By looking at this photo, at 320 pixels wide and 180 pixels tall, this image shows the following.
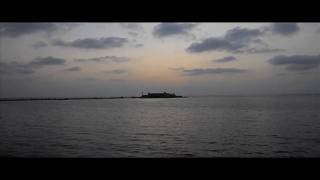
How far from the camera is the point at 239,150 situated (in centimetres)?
1625

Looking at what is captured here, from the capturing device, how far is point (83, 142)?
19.4 metres
